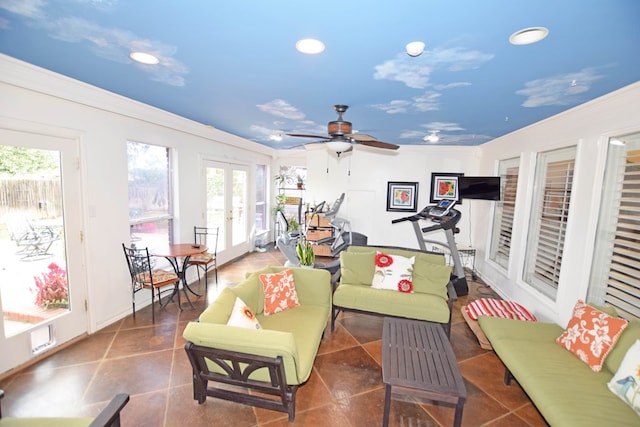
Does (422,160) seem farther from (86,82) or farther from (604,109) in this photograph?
(86,82)

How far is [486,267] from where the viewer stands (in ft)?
16.5

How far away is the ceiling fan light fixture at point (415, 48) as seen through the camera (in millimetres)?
1705

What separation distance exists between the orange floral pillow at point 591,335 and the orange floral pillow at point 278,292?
229 cm

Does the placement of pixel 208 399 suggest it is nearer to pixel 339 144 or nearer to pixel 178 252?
pixel 178 252

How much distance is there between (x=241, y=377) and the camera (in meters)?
1.96

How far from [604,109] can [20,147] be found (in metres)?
5.03

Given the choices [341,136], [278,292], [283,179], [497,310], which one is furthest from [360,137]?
[283,179]

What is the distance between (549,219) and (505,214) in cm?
116

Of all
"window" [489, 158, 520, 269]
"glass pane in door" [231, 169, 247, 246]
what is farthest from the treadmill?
"glass pane in door" [231, 169, 247, 246]

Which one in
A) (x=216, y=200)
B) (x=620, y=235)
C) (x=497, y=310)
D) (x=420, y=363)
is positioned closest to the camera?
(x=420, y=363)

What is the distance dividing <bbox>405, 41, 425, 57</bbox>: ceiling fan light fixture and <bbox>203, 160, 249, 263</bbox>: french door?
391cm

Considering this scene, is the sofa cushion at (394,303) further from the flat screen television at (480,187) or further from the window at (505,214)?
the window at (505,214)

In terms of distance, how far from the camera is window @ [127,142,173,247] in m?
3.61

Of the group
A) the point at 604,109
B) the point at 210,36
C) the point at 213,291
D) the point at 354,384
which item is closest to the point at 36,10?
the point at 210,36
